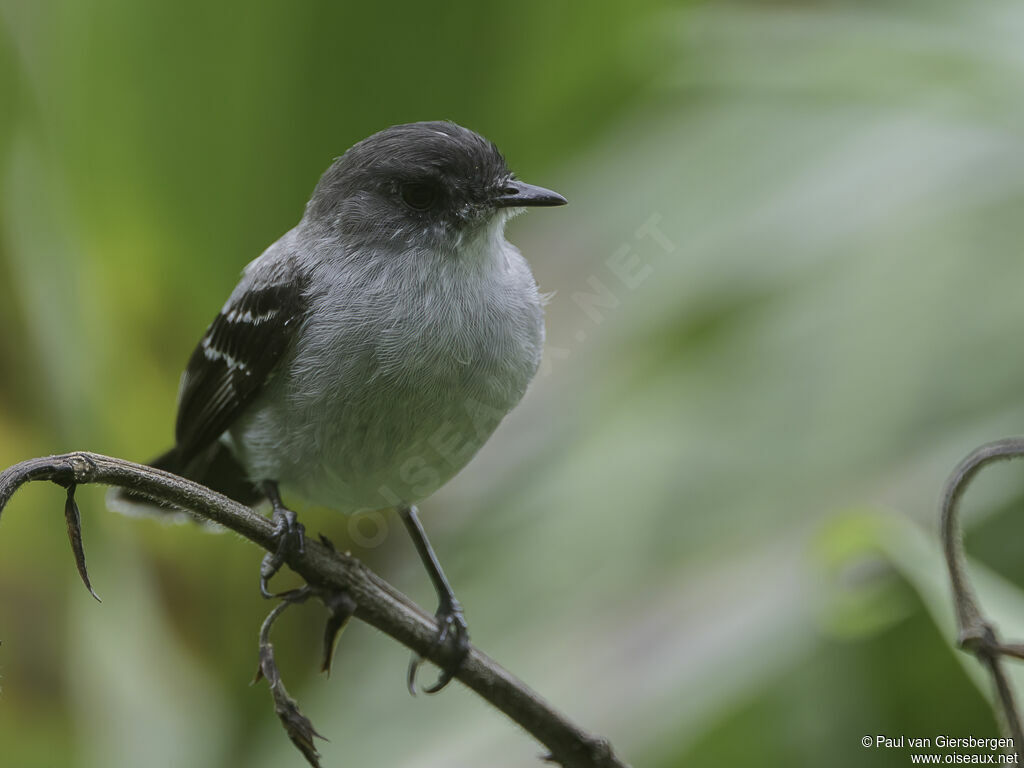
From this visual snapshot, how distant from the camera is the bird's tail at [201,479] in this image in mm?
2387

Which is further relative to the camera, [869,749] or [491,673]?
[869,749]

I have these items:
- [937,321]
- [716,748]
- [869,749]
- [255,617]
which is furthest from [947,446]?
[255,617]

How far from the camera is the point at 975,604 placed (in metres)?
1.29

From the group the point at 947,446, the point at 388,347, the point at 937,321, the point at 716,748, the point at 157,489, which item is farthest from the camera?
the point at 937,321

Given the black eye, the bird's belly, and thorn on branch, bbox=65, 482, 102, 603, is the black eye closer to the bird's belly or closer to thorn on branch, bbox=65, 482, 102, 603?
the bird's belly

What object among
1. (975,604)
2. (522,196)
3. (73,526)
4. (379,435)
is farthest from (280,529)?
(975,604)

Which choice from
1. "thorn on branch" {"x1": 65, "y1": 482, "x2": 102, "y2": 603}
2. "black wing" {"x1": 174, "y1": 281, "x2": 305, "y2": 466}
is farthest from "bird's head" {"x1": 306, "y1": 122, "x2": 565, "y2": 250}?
"thorn on branch" {"x1": 65, "y1": 482, "x2": 102, "y2": 603}

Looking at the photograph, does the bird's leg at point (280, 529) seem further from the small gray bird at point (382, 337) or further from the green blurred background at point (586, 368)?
the green blurred background at point (586, 368)

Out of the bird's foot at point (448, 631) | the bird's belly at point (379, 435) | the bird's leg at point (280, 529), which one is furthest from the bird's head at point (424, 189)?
the bird's foot at point (448, 631)

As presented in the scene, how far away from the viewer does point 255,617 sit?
2518mm

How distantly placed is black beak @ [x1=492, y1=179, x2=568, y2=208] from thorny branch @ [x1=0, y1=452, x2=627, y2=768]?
709mm

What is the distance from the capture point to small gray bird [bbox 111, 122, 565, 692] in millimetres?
2014

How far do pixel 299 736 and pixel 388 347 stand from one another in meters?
0.94

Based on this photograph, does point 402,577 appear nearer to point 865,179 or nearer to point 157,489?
point 865,179
